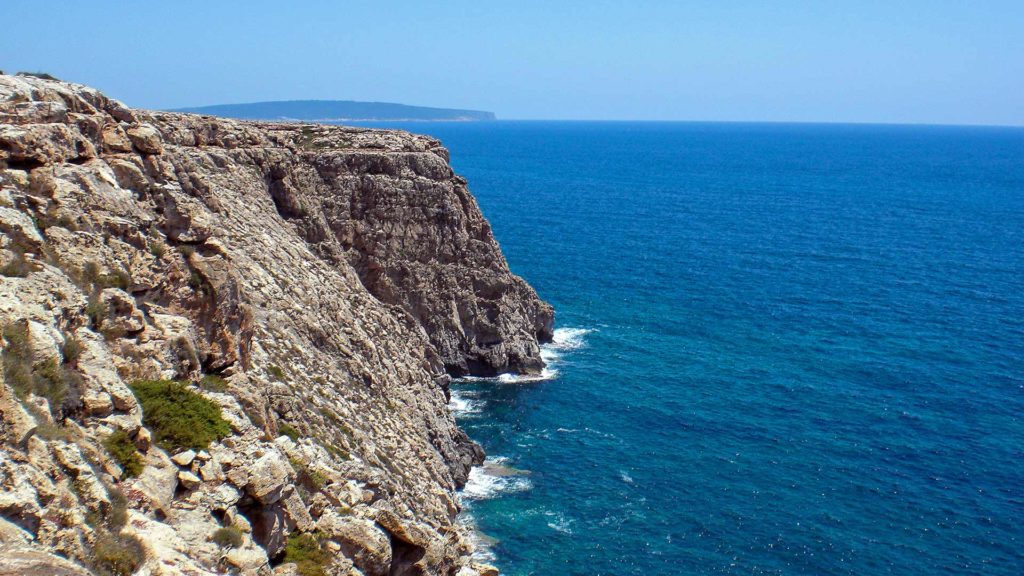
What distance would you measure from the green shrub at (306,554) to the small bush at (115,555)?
24.2ft

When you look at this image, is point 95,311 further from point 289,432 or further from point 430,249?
point 430,249

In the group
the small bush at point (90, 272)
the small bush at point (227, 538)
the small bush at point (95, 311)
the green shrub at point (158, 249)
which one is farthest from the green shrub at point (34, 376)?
the green shrub at point (158, 249)

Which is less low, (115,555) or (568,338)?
(115,555)

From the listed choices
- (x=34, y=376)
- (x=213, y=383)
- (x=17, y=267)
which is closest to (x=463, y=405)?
(x=213, y=383)

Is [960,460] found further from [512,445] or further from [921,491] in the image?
[512,445]

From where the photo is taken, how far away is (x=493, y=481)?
57312 mm

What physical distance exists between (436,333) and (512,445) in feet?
56.5

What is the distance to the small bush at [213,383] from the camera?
84.7ft

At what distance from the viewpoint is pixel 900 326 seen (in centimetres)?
8975

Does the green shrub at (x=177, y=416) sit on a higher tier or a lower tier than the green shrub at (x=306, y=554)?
higher

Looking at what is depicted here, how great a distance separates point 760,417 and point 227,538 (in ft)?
177

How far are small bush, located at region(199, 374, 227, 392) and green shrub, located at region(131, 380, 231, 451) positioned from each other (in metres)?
1.70

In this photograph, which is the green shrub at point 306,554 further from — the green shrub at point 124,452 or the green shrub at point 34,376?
the green shrub at point 34,376

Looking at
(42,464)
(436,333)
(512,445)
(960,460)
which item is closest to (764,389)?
(960,460)
